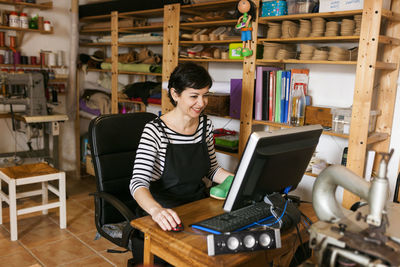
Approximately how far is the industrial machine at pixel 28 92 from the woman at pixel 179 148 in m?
2.24

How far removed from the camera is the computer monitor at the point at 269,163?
1.25 metres

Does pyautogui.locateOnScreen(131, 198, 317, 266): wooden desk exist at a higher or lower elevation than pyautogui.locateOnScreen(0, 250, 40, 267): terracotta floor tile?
higher

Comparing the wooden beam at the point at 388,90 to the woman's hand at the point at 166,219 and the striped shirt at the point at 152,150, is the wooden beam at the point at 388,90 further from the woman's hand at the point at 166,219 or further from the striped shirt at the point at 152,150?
the woman's hand at the point at 166,219

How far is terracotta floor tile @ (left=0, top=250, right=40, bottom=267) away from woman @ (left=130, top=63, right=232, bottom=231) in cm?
146

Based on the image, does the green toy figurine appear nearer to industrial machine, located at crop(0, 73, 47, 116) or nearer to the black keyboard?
the black keyboard

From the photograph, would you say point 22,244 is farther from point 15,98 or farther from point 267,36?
point 267,36

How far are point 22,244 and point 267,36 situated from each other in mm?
2566

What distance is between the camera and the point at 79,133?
501 cm

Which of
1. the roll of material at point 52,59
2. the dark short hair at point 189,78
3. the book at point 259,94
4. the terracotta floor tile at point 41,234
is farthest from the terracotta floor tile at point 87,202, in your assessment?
the dark short hair at point 189,78

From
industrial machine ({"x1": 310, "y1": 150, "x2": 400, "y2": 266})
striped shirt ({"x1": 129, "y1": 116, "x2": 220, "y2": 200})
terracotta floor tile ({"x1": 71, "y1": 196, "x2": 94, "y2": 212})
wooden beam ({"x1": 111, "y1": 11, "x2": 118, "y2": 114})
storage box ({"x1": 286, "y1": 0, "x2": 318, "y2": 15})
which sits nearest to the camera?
industrial machine ({"x1": 310, "y1": 150, "x2": 400, "y2": 266})

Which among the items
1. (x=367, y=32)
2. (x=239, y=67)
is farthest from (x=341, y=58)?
(x=239, y=67)

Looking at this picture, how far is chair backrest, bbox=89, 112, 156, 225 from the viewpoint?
2.12 meters

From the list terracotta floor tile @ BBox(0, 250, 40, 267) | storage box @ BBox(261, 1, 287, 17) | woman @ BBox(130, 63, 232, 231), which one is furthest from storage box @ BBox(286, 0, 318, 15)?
terracotta floor tile @ BBox(0, 250, 40, 267)

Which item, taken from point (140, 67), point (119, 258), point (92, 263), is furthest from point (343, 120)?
point (140, 67)
